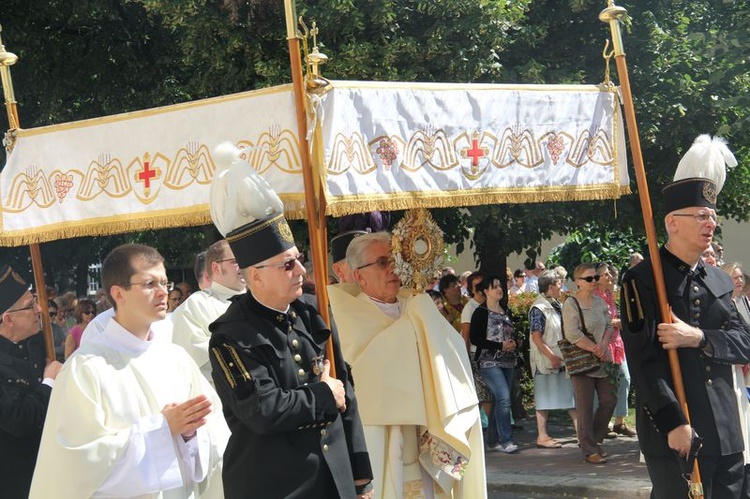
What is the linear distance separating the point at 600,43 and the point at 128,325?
8.39 m

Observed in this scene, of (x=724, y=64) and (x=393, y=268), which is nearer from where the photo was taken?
(x=393, y=268)

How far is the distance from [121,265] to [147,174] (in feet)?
3.46

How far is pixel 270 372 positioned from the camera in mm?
4332

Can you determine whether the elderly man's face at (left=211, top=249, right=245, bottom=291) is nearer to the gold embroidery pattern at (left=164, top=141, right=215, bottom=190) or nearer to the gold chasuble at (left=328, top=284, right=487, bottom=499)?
the gold chasuble at (left=328, top=284, right=487, bottom=499)

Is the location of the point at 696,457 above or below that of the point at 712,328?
below

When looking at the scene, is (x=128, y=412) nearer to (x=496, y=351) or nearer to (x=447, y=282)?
(x=496, y=351)

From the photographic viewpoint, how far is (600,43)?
460 inches

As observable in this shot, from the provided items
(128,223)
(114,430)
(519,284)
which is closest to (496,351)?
(128,223)

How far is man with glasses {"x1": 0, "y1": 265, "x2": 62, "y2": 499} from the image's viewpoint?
205 inches

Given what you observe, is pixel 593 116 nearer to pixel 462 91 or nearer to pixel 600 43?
pixel 462 91

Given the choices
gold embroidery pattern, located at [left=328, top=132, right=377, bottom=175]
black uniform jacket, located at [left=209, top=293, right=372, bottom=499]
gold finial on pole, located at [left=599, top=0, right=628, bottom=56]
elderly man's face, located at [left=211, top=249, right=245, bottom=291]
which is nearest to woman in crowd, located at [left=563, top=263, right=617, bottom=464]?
elderly man's face, located at [left=211, top=249, right=245, bottom=291]

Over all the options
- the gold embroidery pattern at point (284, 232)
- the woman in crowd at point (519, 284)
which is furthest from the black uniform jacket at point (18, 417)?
the woman in crowd at point (519, 284)

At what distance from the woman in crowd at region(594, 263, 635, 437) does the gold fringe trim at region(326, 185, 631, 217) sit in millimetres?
4904

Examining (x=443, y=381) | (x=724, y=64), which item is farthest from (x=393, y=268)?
(x=724, y=64)
